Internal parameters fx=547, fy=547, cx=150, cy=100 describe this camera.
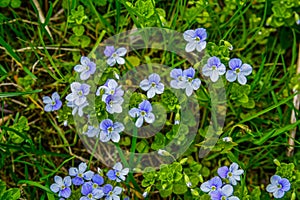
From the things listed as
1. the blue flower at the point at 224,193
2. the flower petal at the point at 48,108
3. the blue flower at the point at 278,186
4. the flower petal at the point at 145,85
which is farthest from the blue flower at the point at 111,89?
the blue flower at the point at 278,186

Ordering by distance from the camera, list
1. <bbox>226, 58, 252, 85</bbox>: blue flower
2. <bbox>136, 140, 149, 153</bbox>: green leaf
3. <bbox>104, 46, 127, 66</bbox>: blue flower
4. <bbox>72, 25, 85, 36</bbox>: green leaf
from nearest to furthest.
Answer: <bbox>226, 58, 252, 85</bbox>: blue flower
<bbox>104, 46, 127, 66</bbox>: blue flower
<bbox>136, 140, 149, 153</bbox>: green leaf
<bbox>72, 25, 85, 36</bbox>: green leaf

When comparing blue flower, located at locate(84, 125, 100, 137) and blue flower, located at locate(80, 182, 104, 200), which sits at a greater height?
blue flower, located at locate(84, 125, 100, 137)

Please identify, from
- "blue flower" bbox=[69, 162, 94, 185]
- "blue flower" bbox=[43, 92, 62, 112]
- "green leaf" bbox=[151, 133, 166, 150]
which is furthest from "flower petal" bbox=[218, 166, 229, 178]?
"blue flower" bbox=[43, 92, 62, 112]

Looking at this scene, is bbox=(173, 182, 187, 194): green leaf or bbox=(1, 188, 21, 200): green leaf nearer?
bbox=(1, 188, 21, 200): green leaf

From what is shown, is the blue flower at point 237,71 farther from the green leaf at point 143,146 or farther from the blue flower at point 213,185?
the green leaf at point 143,146

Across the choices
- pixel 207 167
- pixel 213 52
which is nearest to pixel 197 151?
pixel 207 167

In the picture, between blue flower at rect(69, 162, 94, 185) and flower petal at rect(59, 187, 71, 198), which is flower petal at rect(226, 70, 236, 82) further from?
flower petal at rect(59, 187, 71, 198)

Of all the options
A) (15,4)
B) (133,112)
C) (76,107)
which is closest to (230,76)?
(133,112)
